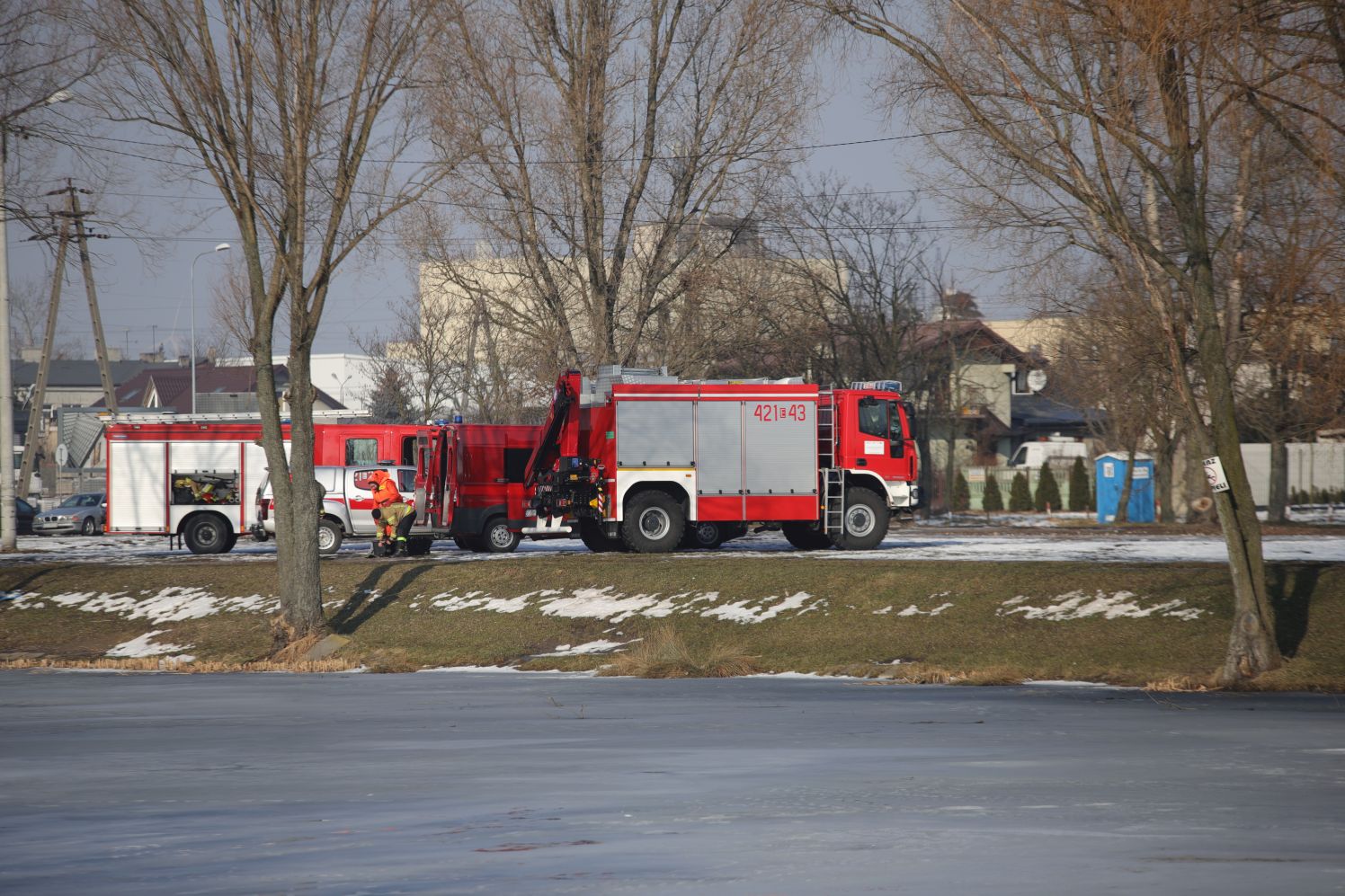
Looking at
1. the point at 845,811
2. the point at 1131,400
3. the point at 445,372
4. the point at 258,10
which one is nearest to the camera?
the point at 845,811

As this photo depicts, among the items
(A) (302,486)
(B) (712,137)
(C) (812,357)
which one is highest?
(B) (712,137)

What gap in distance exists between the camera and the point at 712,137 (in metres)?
32.8

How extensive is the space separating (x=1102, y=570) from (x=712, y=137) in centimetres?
1646

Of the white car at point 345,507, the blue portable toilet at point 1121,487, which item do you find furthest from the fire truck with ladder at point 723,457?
the blue portable toilet at point 1121,487

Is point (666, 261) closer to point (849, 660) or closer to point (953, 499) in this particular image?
point (849, 660)

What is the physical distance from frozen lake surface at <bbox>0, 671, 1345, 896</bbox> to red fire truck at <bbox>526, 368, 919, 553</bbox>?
11.4m

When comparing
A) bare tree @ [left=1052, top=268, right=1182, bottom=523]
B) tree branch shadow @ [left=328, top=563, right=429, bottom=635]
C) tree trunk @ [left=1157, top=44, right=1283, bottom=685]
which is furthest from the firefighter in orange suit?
tree trunk @ [left=1157, top=44, right=1283, bottom=685]

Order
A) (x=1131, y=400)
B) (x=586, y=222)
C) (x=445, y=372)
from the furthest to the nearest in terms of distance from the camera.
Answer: (x=445, y=372) < (x=1131, y=400) < (x=586, y=222)

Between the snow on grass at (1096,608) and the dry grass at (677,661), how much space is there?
3510 mm

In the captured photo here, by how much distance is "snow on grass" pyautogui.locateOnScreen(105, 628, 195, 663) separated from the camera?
71.1ft

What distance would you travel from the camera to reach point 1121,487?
42.5 meters

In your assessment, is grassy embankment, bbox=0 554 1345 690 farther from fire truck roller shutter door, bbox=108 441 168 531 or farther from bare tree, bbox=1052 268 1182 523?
bare tree, bbox=1052 268 1182 523

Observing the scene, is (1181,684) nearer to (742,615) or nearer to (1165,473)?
(742,615)

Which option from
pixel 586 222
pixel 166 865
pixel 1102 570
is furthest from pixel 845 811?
pixel 586 222
